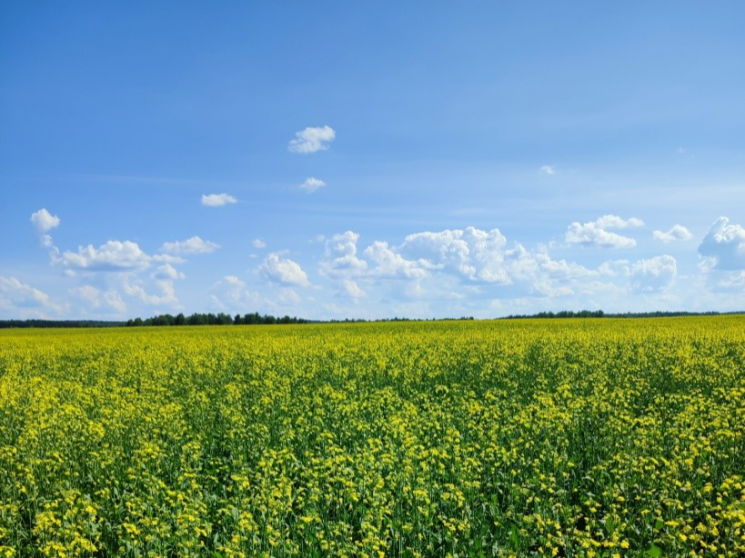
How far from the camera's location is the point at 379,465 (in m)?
8.22

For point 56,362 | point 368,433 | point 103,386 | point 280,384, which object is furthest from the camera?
point 56,362

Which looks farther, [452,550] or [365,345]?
[365,345]

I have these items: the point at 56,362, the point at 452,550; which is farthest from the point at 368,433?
the point at 56,362

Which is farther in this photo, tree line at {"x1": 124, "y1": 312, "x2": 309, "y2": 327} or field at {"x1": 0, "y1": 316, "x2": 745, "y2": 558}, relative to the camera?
tree line at {"x1": 124, "y1": 312, "x2": 309, "y2": 327}

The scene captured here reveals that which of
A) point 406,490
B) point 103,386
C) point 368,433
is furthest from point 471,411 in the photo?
point 103,386

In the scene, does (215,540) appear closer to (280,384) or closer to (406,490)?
(406,490)

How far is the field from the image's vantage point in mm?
6781

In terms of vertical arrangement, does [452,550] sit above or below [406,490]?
below

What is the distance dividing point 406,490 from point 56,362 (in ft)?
67.9

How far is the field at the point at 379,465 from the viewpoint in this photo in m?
6.78

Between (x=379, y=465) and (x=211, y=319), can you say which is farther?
(x=211, y=319)

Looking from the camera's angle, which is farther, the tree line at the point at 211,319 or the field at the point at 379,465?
the tree line at the point at 211,319

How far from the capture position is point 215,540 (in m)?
6.79

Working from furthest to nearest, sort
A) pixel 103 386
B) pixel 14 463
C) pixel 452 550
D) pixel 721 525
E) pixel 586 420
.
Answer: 1. pixel 103 386
2. pixel 586 420
3. pixel 14 463
4. pixel 721 525
5. pixel 452 550
